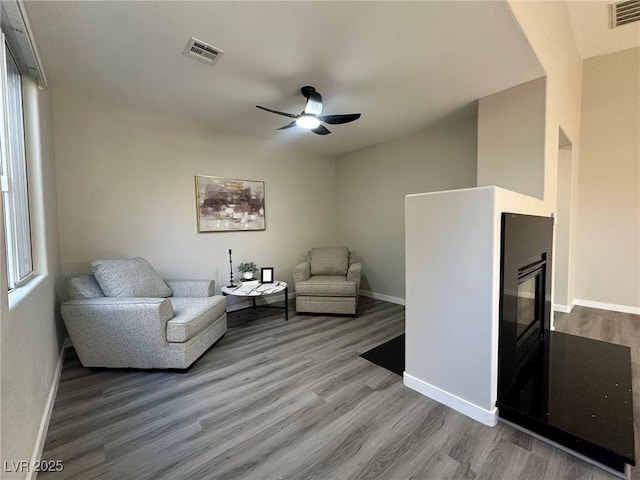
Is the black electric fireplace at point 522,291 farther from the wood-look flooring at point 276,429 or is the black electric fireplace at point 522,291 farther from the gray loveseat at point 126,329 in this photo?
the gray loveseat at point 126,329

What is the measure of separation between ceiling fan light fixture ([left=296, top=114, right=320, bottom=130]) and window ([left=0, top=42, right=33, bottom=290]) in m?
1.91

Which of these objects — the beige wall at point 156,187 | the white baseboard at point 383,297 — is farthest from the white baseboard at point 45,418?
the white baseboard at point 383,297

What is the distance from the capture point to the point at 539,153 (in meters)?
2.45

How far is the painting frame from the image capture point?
3.57 metres

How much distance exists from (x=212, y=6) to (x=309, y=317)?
10.5 feet

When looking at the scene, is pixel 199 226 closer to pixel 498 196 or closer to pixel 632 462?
pixel 498 196

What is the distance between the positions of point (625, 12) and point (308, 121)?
12.0 ft

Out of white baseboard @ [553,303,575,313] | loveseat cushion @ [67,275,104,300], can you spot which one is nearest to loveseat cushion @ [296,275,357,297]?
loveseat cushion @ [67,275,104,300]

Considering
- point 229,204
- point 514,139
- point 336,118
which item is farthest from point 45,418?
point 514,139

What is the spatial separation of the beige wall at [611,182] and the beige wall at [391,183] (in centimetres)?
192

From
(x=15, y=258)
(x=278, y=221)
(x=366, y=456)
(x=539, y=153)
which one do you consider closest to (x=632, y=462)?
(x=366, y=456)

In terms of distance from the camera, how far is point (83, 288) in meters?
2.41

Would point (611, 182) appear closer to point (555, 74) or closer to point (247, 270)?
point (555, 74)

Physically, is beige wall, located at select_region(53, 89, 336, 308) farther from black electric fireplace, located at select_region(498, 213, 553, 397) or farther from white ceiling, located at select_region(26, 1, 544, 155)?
black electric fireplace, located at select_region(498, 213, 553, 397)
